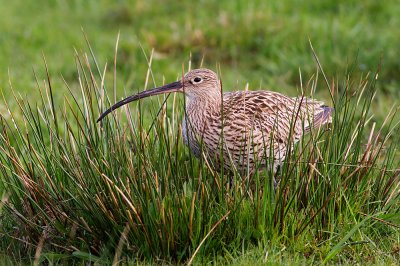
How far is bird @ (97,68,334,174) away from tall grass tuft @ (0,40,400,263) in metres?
0.18

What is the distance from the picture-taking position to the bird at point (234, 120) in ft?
17.0

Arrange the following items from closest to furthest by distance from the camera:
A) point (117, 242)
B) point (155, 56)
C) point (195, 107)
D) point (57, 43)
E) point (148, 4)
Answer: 1. point (117, 242)
2. point (195, 107)
3. point (155, 56)
4. point (57, 43)
5. point (148, 4)

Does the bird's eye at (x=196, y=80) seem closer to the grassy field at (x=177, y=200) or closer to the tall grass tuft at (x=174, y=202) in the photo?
the grassy field at (x=177, y=200)

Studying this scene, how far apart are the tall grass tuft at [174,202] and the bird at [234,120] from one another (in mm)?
184

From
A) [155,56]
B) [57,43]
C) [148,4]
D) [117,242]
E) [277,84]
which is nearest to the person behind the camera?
[117,242]

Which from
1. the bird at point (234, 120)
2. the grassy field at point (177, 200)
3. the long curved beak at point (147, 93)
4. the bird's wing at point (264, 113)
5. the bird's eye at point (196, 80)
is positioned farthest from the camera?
the bird's eye at point (196, 80)

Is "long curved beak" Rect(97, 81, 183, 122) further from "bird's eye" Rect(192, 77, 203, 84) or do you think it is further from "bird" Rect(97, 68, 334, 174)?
"bird's eye" Rect(192, 77, 203, 84)

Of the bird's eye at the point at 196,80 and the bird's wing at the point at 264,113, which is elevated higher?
the bird's eye at the point at 196,80

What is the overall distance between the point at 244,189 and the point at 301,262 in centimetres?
55

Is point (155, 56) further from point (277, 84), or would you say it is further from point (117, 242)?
point (117, 242)

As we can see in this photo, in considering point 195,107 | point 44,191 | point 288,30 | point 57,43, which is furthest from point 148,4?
point 44,191

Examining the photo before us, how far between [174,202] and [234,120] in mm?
1016

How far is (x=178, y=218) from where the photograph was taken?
4602 millimetres

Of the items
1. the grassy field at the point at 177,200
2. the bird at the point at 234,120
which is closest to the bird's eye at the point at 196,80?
the bird at the point at 234,120
